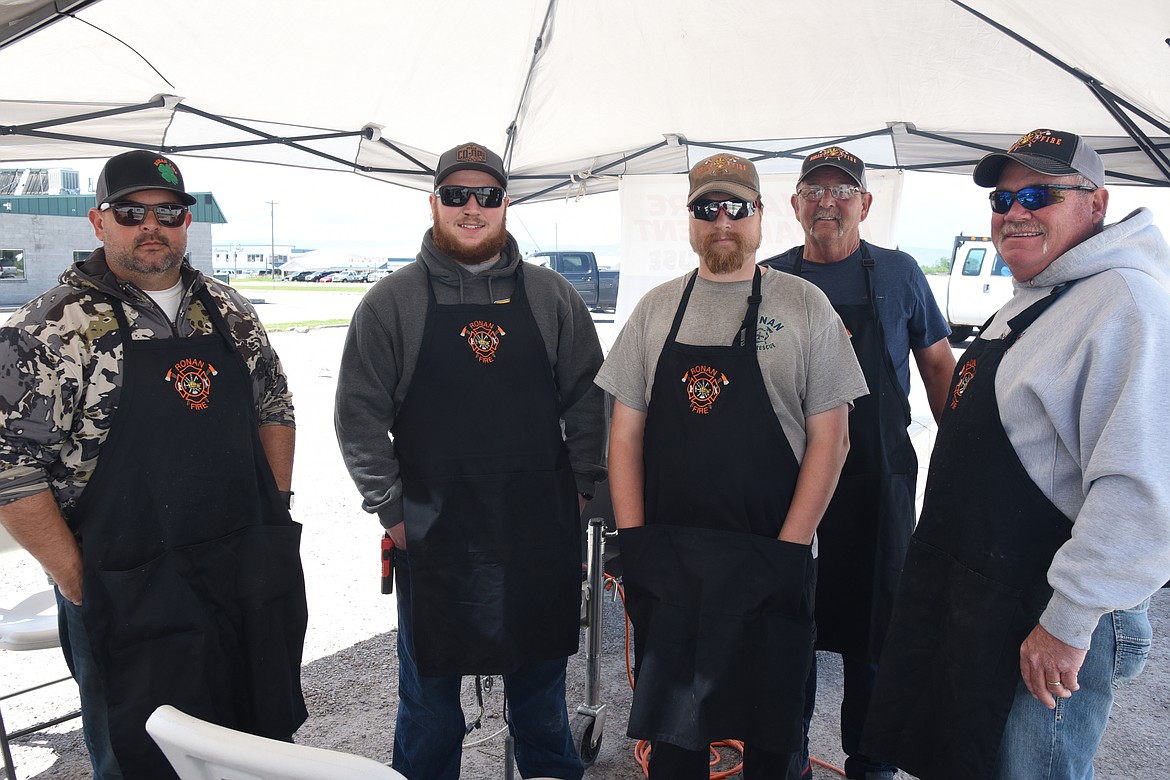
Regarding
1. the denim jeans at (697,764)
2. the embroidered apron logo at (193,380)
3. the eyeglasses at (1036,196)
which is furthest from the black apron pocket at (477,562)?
the eyeglasses at (1036,196)

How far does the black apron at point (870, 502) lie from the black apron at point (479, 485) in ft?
Result: 2.81

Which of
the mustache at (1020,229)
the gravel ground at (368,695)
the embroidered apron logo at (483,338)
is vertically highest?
the mustache at (1020,229)

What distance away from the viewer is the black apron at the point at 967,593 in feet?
4.61

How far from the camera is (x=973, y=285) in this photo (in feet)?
50.0

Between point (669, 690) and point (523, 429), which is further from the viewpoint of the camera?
point (523, 429)

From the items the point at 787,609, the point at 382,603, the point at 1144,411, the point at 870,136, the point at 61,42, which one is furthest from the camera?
the point at 870,136

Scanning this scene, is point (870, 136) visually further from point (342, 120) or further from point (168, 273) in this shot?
point (168, 273)

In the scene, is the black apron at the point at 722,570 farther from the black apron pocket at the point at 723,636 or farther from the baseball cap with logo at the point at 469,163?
the baseball cap with logo at the point at 469,163

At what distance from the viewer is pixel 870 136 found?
452 cm

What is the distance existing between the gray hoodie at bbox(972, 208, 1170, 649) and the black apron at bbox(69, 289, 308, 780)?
1.69 m

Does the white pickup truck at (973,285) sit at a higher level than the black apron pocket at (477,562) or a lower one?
higher

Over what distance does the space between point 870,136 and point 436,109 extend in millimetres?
2510

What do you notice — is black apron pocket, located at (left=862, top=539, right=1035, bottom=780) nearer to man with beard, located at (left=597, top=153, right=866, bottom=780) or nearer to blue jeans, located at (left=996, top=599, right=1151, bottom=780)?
blue jeans, located at (left=996, top=599, right=1151, bottom=780)

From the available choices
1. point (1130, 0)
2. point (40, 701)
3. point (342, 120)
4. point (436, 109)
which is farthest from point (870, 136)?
point (40, 701)
